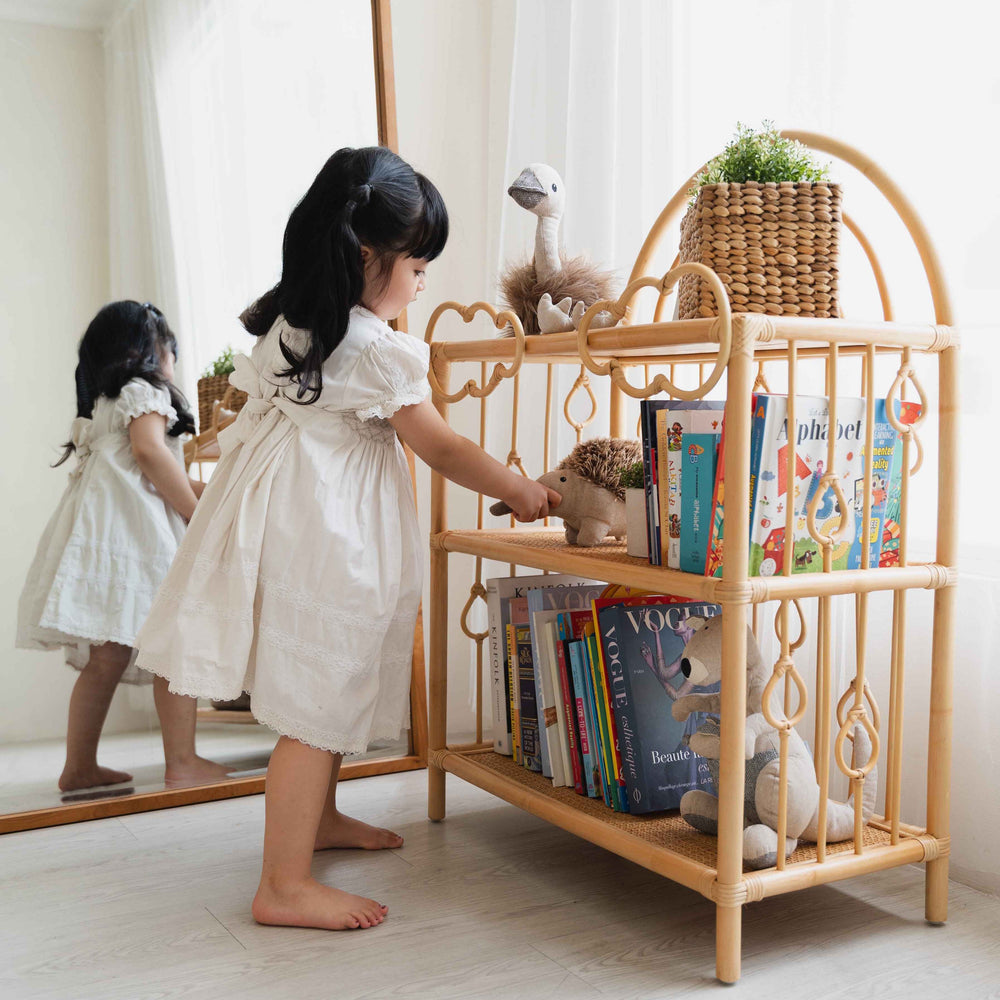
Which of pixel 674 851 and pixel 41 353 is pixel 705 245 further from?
pixel 41 353

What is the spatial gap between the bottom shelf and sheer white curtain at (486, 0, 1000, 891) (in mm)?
164

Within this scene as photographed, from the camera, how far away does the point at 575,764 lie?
57.7 inches

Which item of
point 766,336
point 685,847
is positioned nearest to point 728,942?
point 685,847

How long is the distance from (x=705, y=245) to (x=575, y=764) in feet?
2.25

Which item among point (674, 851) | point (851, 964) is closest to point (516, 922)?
point (674, 851)

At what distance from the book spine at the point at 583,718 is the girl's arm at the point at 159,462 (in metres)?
0.73

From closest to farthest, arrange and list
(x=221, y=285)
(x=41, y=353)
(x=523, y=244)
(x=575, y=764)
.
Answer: (x=575, y=764) → (x=41, y=353) → (x=221, y=285) → (x=523, y=244)

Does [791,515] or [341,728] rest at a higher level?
[791,515]

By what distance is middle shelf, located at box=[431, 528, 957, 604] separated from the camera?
1.13 meters

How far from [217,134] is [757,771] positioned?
4.47 ft

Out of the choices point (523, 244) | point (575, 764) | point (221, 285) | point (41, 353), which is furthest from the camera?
point (523, 244)

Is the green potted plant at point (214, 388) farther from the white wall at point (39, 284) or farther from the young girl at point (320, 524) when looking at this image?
the young girl at point (320, 524)

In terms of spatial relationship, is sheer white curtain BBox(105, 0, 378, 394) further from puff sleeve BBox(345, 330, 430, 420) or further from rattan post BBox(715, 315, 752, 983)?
rattan post BBox(715, 315, 752, 983)

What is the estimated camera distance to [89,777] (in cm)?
179
